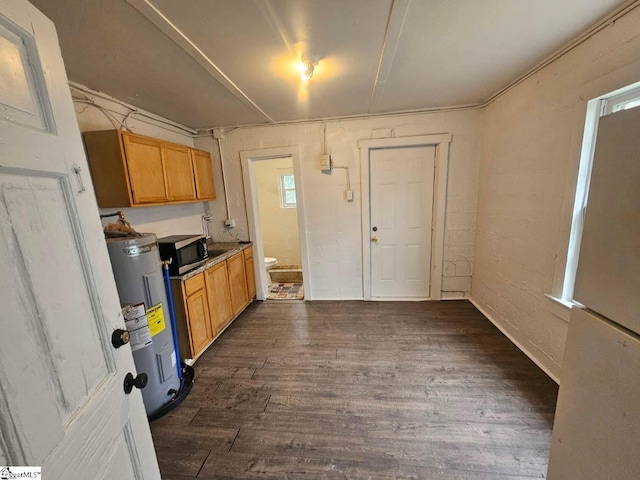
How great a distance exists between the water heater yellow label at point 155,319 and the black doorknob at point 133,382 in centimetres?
97

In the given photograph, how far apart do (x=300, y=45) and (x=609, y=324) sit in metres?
1.96

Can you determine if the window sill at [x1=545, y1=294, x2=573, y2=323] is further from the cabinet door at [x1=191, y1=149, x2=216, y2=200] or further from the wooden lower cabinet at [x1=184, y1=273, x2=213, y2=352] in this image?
the cabinet door at [x1=191, y1=149, x2=216, y2=200]

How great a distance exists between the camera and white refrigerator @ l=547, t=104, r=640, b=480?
27.1 inches

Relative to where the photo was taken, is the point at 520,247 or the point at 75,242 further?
the point at 520,247

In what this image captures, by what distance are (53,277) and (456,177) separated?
3410mm

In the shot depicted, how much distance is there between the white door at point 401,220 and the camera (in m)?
3.05

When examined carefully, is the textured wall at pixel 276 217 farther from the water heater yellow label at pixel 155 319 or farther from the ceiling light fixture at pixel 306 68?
the water heater yellow label at pixel 155 319

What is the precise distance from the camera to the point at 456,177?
296 cm

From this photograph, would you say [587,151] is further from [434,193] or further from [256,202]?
[256,202]

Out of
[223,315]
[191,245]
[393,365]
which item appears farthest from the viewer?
[223,315]

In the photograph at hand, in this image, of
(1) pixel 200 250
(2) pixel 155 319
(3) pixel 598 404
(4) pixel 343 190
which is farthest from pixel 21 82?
(4) pixel 343 190

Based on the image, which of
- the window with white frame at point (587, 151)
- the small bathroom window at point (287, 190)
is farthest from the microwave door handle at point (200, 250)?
the window with white frame at point (587, 151)

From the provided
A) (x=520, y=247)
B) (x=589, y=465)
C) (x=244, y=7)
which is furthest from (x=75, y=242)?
(x=520, y=247)

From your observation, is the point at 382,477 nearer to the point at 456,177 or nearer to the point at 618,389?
the point at 618,389
